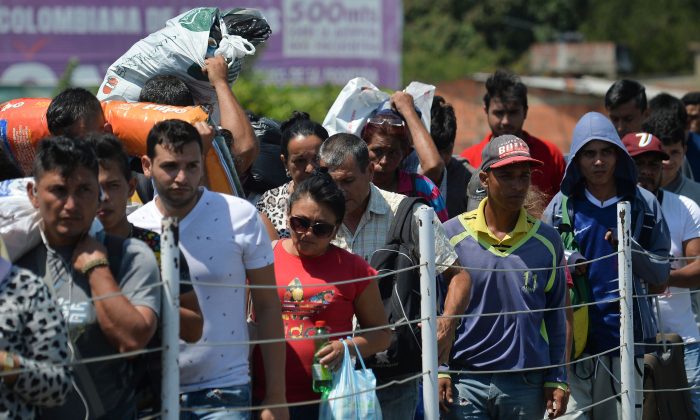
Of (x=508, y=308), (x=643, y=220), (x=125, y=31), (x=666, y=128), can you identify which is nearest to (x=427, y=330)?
(x=508, y=308)

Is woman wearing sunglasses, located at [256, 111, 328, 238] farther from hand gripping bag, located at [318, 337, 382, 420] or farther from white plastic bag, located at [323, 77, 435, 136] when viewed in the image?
hand gripping bag, located at [318, 337, 382, 420]

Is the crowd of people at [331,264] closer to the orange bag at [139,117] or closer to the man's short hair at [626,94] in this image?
the orange bag at [139,117]

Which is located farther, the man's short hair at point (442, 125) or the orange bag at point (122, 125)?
the man's short hair at point (442, 125)

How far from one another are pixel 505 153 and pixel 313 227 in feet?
3.95

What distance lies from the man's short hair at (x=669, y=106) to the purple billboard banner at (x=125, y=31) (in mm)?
10999

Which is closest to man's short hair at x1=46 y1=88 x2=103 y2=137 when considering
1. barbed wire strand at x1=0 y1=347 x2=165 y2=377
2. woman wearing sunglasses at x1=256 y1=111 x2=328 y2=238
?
woman wearing sunglasses at x1=256 y1=111 x2=328 y2=238

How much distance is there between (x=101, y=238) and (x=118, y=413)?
0.56 meters

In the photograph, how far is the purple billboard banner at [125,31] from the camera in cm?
2000

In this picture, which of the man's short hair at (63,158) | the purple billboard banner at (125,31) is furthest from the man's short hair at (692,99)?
the purple billboard banner at (125,31)

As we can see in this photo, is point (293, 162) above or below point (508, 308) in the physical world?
above

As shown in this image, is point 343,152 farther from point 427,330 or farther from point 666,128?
point 666,128

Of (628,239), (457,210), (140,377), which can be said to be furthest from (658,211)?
(140,377)

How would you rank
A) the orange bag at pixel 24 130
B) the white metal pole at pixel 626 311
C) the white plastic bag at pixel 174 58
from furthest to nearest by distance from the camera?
1. the white metal pole at pixel 626 311
2. the white plastic bag at pixel 174 58
3. the orange bag at pixel 24 130

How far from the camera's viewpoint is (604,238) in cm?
595
